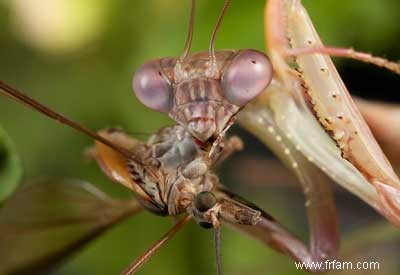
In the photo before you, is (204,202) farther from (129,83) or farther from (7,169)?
(129,83)

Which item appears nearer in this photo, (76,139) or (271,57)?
(271,57)

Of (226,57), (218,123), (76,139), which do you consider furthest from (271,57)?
(76,139)

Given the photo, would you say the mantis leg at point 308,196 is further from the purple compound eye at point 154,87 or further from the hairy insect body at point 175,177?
the purple compound eye at point 154,87

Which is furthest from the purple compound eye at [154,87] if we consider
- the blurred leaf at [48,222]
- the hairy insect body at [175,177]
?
the blurred leaf at [48,222]

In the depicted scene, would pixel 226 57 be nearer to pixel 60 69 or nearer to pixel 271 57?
pixel 271 57

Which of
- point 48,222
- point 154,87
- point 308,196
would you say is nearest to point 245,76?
point 154,87
